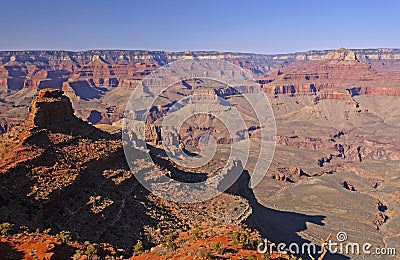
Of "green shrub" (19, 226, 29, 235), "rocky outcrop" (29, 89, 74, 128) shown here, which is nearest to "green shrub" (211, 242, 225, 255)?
"green shrub" (19, 226, 29, 235)

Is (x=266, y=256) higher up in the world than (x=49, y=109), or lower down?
lower down

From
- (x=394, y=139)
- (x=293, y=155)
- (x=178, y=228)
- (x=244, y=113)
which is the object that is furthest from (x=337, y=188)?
(x=244, y=113)

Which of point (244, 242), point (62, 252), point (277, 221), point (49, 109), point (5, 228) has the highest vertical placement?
point (49, 109)

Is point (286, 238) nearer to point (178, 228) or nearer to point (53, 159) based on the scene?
point (178, 228)

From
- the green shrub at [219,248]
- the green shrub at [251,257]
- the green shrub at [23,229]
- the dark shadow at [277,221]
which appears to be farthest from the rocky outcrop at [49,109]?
the green shrub at [251,257]

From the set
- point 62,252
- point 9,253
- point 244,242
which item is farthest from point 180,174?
point 9,253

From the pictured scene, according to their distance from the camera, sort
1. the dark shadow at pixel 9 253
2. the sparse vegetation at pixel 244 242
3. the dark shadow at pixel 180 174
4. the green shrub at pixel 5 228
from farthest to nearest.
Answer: the dark shadow at pixel 180 174, the green shrub at pixel 5 228, the sparse vegetation at pixel 244 242, the dark shadow at pixel 9 253

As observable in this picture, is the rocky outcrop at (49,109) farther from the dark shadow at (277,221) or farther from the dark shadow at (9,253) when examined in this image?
the dark shadow at (277,221)

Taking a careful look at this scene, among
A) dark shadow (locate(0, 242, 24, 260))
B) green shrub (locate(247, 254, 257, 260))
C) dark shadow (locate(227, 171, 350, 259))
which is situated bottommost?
dark shadow (locate(227, 171, 350, 259))

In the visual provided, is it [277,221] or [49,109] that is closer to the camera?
[49,109]

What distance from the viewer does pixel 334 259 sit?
43.9 metres

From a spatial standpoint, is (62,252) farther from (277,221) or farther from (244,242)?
(277,221)

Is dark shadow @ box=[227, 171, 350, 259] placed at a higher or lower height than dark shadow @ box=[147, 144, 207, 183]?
lower

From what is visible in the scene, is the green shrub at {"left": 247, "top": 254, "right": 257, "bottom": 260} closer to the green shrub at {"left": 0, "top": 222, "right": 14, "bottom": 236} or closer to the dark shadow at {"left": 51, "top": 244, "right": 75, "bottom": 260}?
the dark shadow at {"left": 51, "top": 244, "right": 75, "bottom": 260}
